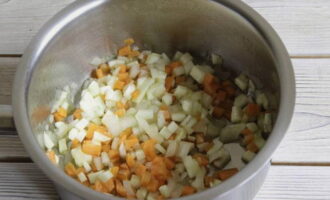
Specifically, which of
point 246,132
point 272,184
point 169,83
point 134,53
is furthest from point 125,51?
point 272,184

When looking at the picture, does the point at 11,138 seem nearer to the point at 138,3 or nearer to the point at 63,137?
the point at 63,137

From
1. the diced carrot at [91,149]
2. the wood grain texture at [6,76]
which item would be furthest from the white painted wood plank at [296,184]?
the wood grain texture at [6,76]

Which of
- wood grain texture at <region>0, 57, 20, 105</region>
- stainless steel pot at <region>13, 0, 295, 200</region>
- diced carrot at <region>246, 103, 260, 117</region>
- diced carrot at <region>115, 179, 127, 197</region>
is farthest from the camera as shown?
wood grain texture at <region>0, 57, 20, 105</region>

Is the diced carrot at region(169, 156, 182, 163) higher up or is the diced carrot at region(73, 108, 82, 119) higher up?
the diced carrot at region(73, 108, 82, 119)

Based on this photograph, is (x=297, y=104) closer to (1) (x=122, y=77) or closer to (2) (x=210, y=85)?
(2) (x=210, y=85)

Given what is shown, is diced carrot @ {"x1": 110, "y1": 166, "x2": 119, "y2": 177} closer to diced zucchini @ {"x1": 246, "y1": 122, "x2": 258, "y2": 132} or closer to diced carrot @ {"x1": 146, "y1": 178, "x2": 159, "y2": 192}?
diced carrot @ {"x1": 146, "y1": 178, "x2": 159, "y2": 192}

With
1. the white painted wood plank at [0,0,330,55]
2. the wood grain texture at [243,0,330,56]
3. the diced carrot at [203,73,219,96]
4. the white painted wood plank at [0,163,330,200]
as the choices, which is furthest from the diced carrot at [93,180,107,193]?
the wood grain texture at [243,0,330,56]
